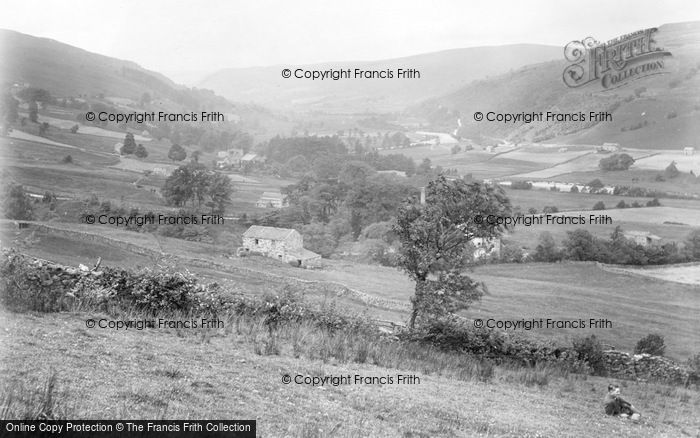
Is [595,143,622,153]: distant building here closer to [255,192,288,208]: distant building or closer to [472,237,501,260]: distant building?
[472,237,501,260]: distant building

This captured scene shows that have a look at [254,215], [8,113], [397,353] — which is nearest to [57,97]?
[8,113]

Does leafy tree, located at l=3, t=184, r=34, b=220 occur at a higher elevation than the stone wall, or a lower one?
higher

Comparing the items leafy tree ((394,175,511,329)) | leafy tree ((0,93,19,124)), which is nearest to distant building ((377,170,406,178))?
leafy tree ((394,175,511,329))

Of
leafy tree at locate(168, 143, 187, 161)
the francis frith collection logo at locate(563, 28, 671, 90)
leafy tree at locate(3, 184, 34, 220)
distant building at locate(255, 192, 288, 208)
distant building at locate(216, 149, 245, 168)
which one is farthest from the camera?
the francis frith collection logo at locate(563, 28, 671, 90)

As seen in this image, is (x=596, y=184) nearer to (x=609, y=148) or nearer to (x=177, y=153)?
(x=609, y=148)

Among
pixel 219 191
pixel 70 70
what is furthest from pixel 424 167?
pixel 70 70
